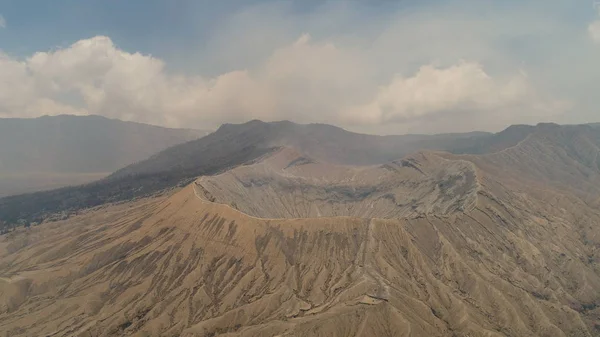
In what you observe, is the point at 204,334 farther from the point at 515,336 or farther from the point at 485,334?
the point at 515,336

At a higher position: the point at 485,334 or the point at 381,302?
the point at 381,302

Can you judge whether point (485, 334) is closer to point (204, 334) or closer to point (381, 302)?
point (381, 302)

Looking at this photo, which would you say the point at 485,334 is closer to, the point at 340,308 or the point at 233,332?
the point at 340,308

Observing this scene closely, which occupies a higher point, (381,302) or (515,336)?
(381,302)

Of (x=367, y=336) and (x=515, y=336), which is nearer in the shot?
(x=367, y=336)

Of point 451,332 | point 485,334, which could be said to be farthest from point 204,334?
point 485,334

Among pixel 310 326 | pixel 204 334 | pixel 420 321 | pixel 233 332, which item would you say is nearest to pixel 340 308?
pixel 310 326

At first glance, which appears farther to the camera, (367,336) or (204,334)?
(204,334)

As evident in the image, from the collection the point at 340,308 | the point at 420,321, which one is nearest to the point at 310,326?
the point at 340,308
